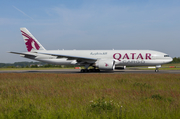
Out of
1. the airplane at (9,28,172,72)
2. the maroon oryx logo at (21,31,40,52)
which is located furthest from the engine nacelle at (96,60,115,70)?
the maroon oryx logo at (21,31,40,52)

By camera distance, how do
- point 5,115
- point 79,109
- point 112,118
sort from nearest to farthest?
point 112,118, point 5,115, point 79,109

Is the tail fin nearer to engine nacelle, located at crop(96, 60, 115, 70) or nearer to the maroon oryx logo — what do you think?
the maroon oryx logo

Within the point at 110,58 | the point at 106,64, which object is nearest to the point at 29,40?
the point at 110,58

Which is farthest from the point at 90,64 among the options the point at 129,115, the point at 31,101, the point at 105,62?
the point at 129,115

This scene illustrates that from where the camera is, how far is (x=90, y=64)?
28.8m

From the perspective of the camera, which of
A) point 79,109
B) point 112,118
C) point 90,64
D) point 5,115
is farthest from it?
point 90,64

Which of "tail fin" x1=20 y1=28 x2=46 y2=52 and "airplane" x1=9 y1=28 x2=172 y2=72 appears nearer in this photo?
"airplane" x1=9 y1=28 x2=172 y2=72

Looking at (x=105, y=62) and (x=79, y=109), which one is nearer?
(x=79, y=109)

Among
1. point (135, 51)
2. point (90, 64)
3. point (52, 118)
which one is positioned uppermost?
point (135, 51)

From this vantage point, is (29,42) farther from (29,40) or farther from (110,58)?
(110,58)

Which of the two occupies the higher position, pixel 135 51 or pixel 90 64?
pixel 135 51

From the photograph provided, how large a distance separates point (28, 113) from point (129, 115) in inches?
124

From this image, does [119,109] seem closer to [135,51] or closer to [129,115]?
[129,115]

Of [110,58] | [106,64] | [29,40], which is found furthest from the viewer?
[29,40]
